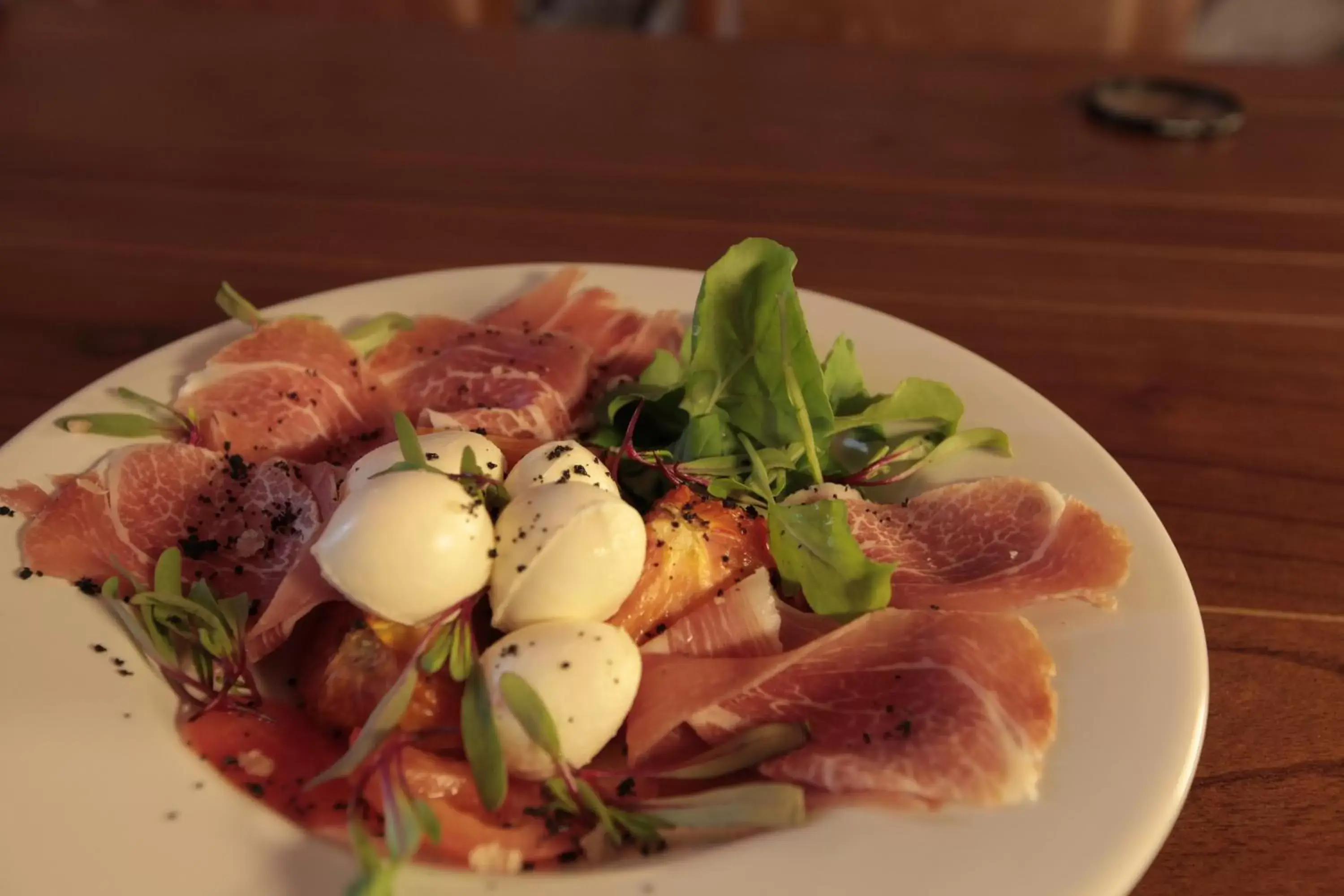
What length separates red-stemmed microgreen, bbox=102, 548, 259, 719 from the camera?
98 centimetres

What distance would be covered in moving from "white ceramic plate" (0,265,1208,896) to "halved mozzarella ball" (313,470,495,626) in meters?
0.20

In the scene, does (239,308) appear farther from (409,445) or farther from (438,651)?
(438,651)

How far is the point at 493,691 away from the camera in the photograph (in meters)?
0.90

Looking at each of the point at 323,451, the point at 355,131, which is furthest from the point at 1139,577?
the point at 355,131

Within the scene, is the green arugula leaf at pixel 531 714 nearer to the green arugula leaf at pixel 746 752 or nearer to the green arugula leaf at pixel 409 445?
the green arugula leaf at pixel 746 752

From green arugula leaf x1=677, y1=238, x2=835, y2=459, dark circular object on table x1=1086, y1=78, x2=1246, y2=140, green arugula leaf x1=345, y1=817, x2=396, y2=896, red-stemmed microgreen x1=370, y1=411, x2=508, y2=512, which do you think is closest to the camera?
green arugula leaf x1=345, y1=817, x2=396, y2=896

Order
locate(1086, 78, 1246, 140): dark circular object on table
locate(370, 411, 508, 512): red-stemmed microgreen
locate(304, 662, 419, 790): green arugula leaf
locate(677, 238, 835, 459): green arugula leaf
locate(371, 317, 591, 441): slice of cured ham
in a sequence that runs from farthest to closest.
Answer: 1. locate(1086, 78, 1246, 140): dark circular object on table
2. locate(371, 317, 591, 441): slice of cured ham
3. locate(677, 238, 835, 459): green arugula leaf
4. locate(370, 411, 508, 512): red-stemmed microgreen
5. locate(304, 662, 419, 790): green arugula leaf

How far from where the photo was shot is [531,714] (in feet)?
2.80

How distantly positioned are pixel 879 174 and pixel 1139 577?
1427 mm

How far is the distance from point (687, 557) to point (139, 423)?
66 cm

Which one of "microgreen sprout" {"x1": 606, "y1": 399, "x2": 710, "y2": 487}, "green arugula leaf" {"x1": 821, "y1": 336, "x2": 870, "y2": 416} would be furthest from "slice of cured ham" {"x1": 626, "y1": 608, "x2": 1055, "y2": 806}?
"green arugula leaf" {"x1": 821, "y1": 336, "x2": 870, "y2": 416}

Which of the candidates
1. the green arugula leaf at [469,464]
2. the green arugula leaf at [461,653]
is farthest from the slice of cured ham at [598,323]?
the green arugula leaf at [461,653]

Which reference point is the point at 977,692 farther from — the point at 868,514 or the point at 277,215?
the point at 277,215

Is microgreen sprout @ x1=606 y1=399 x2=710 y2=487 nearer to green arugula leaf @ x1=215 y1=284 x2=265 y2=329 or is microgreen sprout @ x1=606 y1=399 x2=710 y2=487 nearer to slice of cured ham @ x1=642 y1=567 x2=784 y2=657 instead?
slice of cured ham @ x1=642 y1=567 x2=784 y2=657
